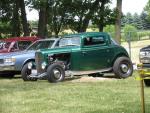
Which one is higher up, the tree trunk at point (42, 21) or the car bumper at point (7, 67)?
the tree trunk at point (42, 21)

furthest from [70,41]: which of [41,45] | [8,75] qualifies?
[8,75]

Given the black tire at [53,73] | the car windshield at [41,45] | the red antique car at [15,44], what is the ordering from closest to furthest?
the black tire at [53,73]
the car windshield at [41,45]
the red antique car at [15,44]

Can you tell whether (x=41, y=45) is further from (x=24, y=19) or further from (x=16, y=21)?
(x=16, y=21)

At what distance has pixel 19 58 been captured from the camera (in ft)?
65.1

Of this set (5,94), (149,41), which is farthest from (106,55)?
(149,41)

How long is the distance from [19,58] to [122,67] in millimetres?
4038

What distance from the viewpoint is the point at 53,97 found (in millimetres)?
13203

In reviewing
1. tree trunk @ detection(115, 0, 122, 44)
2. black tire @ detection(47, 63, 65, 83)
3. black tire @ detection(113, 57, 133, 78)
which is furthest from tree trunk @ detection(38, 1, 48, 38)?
black tire @ detection(47, 63, 65, 83)

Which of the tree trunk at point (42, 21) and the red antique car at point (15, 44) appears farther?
the tree trunk at point (42, 21)

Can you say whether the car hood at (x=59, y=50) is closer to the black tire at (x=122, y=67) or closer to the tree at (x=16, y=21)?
the black tire at (x=122, y=67)

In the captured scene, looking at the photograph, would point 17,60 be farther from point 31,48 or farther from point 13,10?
point 13,10

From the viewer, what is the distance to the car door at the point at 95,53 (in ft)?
60.7

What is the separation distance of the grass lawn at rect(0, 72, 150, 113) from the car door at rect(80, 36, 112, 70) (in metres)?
1.63

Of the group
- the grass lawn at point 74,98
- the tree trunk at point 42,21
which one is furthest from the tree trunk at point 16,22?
the grass lawn at point 74,98
